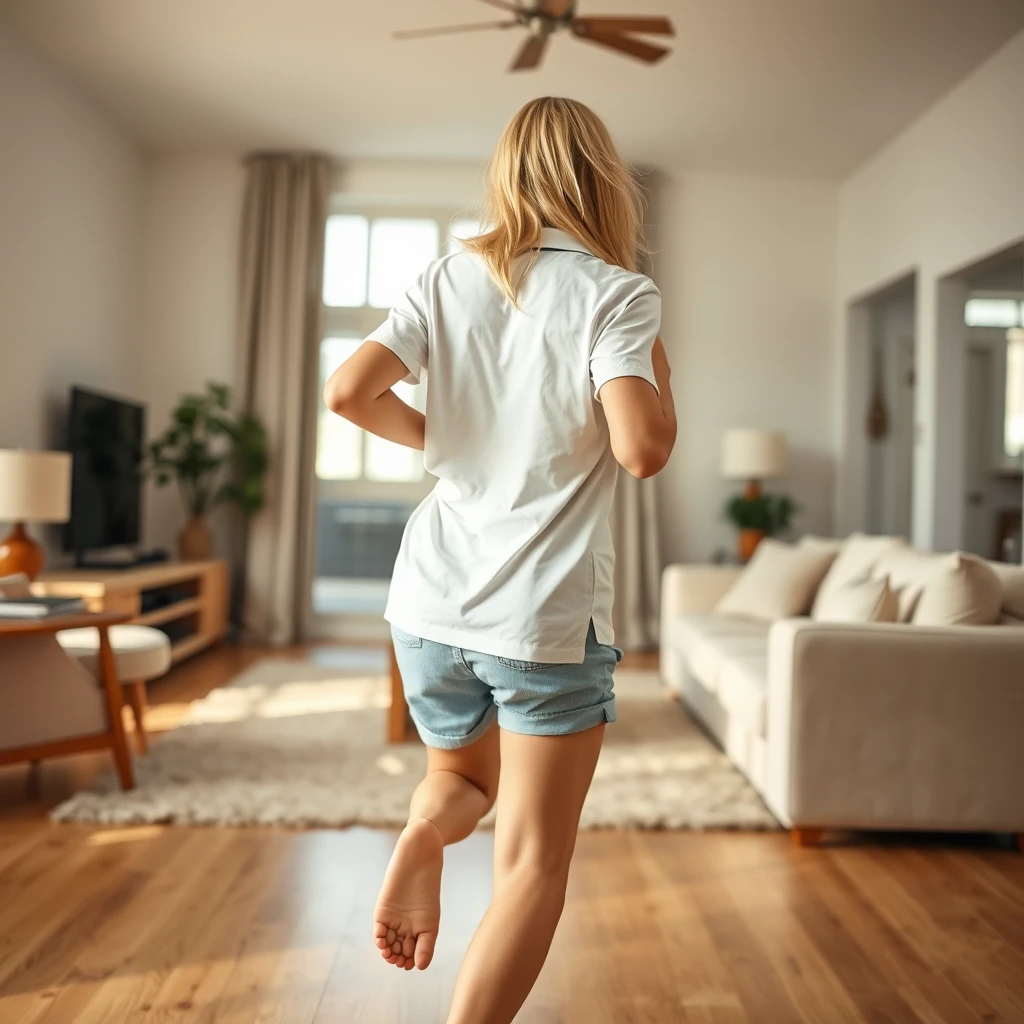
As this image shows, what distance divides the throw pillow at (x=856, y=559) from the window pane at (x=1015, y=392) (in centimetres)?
308

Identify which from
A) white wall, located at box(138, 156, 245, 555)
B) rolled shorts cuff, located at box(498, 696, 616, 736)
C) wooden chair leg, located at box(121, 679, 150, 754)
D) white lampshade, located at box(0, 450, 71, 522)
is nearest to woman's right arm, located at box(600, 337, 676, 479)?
rolled shorts cuff, located at box(498, 696, 616, 736)

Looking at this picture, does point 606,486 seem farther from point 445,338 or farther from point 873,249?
point 873,249

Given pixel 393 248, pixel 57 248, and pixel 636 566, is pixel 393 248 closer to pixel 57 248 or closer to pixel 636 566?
pixel 57 248

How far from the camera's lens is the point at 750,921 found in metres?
2.20

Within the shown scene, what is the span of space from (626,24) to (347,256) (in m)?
3.38

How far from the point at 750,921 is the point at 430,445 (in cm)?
147

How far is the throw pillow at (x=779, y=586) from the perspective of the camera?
4273 millimetres

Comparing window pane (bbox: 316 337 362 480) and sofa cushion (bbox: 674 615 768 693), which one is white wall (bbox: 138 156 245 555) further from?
sofa cushion (bbox: 674 615 768 693)

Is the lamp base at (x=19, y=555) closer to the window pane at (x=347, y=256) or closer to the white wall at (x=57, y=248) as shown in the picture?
the white wall at (x=57, y=248)

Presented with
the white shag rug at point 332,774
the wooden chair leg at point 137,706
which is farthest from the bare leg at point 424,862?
the wooden chair leg at point 137,706

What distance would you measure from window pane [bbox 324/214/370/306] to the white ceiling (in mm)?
455

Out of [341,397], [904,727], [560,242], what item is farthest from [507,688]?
[904,727]

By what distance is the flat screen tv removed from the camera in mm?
4918

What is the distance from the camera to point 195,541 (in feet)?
19.3
